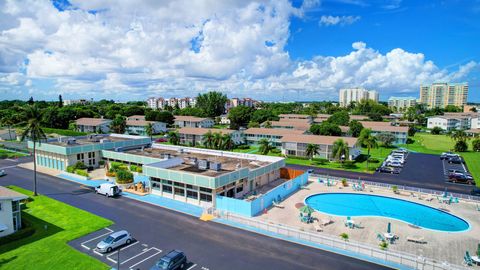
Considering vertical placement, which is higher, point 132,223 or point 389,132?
point 389,132

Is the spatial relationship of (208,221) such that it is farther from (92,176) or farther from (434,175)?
(434,175)

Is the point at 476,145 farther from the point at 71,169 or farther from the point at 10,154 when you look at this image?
the point at 10,154

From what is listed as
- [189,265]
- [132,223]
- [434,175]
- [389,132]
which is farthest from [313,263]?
[389,132]

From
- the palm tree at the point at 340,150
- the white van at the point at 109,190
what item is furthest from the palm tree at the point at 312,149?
the white van at the point at 109,190

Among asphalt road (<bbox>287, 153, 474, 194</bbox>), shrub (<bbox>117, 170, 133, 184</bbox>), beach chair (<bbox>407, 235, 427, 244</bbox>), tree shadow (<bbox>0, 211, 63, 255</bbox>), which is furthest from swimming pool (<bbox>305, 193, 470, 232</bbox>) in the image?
tree shadow (<bbox>0, 211, 63, 255</bbox>)

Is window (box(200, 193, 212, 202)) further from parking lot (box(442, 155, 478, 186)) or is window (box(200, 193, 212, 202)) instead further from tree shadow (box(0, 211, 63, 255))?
parking lot (box(442, 155, 478, 186))

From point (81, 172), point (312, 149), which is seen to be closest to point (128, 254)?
point (81, 172)

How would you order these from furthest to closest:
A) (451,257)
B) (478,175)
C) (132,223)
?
1. (478,175)
2. (132,223)
3. (451,257)
